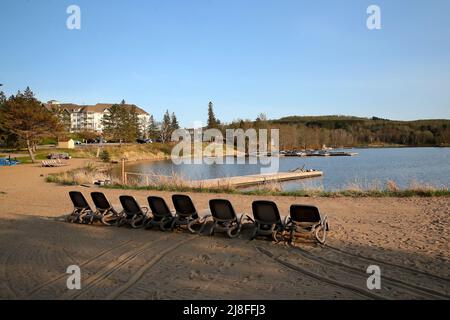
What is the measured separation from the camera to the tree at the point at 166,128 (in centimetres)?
9569

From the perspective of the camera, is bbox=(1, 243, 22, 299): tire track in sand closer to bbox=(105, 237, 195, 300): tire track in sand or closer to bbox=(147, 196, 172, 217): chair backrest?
bbox=(105, 237, 195, 300): tire track in sand

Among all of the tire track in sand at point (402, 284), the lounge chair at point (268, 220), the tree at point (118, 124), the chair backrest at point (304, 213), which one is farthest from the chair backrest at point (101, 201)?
the tree at point (118, 124)

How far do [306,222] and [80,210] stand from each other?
5.82 m

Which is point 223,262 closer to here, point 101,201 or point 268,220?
point 268,220

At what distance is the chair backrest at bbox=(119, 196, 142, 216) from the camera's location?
8.40m

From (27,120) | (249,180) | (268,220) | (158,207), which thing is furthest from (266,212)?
(27,120)

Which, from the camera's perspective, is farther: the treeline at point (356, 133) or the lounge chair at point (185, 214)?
the treeline at point (356, 133)

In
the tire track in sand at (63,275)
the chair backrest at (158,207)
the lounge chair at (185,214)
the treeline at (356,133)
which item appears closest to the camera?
the tire track in sand at (63,275)

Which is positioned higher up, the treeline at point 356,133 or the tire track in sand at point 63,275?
the treeline at point 356,133

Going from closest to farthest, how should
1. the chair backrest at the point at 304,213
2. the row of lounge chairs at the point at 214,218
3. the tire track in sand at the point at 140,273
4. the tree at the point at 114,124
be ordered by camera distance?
the tire track in sand at the point at 140,273 → the chair backrest at the point at 304,213 → the row of lounge chairs at the point at 214,218 → the tree at the point at 114,124

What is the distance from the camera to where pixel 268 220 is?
23.1 feet

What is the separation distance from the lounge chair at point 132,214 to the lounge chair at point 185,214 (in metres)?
0.96

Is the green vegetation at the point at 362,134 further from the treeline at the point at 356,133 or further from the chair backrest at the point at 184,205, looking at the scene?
the chair backrest at the point at 184,205
